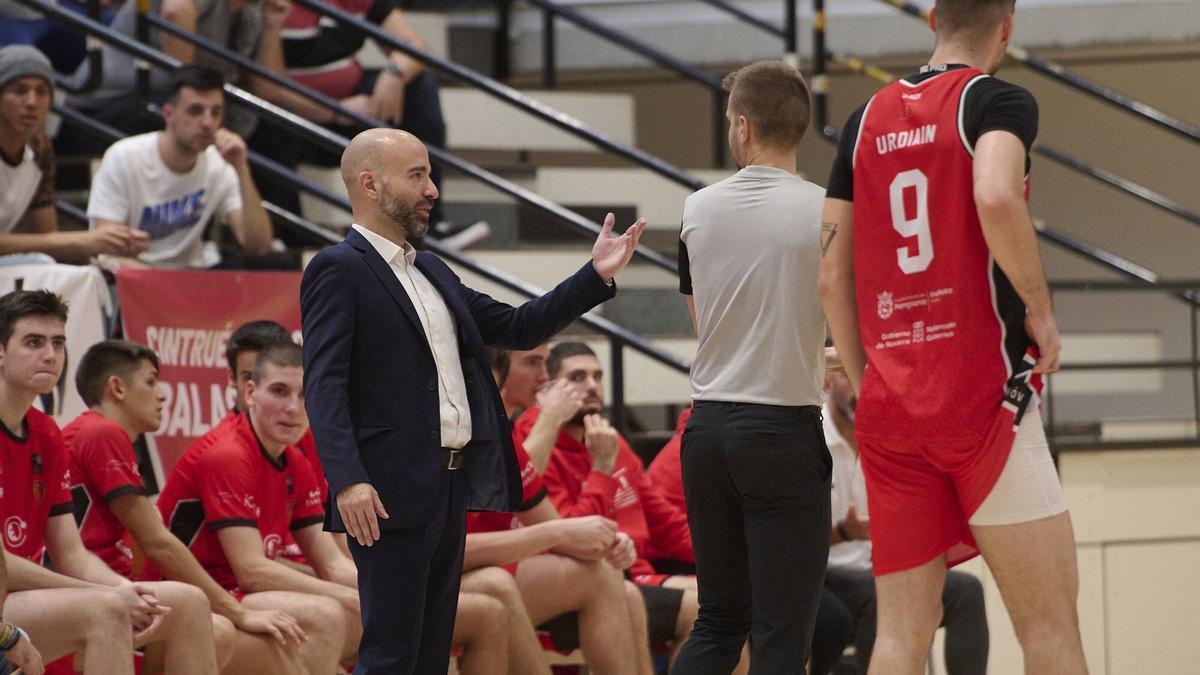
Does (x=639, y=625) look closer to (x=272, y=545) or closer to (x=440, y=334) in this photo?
(x=272, y=545)

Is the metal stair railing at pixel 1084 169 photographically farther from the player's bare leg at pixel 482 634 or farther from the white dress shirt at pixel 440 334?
the white dress shirt at pixel 440 334

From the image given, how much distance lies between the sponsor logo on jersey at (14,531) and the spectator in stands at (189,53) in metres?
2.71

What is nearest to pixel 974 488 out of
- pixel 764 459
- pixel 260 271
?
pixel 764 459

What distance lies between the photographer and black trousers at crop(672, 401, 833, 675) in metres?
3.44

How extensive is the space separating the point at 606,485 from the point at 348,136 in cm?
275

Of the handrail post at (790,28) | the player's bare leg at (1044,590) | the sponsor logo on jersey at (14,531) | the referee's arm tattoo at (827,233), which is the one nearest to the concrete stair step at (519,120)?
the handrail post at (790,28)

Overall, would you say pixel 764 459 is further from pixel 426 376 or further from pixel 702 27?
pixel 702 27

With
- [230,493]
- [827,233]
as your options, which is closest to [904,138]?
[827,233]

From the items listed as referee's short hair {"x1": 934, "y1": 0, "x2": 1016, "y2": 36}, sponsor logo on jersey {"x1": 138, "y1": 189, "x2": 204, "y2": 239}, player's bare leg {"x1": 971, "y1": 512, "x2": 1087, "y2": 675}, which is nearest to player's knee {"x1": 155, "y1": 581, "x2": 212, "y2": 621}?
sponsor logo on jersey {"x1": 138, "y1": 189, "x2": 204, "y2": 239}

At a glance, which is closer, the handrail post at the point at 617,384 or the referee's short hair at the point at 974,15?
the referee's short hair at the point at 974,15

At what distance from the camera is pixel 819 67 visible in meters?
7.62

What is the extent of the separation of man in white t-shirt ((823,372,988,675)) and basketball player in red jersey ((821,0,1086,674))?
7.70ft

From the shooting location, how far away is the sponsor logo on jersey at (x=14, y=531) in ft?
13.8

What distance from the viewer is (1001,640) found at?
20.5ft
